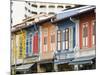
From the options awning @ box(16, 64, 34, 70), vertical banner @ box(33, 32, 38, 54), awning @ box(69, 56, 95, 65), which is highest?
vertical banner @ box(33, 32, 38, 54)

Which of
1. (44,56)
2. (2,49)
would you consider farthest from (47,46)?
(2,49)

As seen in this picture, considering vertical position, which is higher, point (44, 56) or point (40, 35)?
point (40, 35)

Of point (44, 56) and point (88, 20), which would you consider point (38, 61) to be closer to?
point (44, 56)

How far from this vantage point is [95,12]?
2707 millimetres

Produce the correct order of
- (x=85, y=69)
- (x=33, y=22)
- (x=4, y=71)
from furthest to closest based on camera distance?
(x=85, y=69), (x=33, y=22), (x=4, y=71)

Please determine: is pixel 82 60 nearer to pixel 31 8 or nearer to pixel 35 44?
pixel 35 44

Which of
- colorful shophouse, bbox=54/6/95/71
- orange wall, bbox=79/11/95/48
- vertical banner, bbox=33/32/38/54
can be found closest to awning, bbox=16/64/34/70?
vertical banner, bbox=33/32/38/54

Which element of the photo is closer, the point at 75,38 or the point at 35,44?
the point at 35,44

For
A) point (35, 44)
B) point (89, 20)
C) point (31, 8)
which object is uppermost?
point (31, 8)

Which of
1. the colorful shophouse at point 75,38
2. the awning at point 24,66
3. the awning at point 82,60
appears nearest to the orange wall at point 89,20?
the colorful shophouse at point 75,38

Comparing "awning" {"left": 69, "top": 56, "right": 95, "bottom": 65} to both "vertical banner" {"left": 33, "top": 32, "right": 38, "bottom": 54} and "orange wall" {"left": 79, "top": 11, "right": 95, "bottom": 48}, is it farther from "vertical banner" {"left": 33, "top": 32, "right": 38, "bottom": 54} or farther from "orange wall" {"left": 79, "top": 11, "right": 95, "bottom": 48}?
"vertical banner" {"left": 33, "top": 32, "right": 38, "bottom": 54}

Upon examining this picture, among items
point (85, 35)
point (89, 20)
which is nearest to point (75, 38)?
point (85, 35)

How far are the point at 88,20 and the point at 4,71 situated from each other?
112cm

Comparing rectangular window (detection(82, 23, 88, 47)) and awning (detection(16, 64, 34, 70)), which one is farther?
rectangular window (detection(82, 23, 88, 47))
